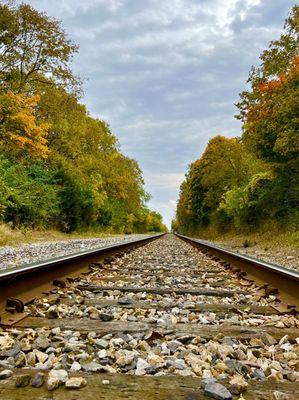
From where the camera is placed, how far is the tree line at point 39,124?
17531 millimetres

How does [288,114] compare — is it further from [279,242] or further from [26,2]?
[26,2]

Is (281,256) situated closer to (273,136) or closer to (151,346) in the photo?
(273,136)

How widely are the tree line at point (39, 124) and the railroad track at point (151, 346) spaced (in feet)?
41.5

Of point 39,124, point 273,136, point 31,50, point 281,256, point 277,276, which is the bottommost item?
point 281,256

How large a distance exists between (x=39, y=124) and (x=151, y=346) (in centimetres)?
2062

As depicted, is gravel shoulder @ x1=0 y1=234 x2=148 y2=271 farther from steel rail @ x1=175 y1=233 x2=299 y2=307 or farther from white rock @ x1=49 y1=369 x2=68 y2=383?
white rock @ x1=49 y1=369 x2=68 y2=383

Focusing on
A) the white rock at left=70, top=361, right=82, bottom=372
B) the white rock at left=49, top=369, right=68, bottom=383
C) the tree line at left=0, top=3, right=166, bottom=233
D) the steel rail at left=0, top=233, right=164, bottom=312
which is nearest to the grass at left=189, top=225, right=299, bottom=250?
the steel rail at left=0, top=233, right=164, bottom=312

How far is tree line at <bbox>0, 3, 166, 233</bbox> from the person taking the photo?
1753cm

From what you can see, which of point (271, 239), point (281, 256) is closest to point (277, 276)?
point (281, 256)

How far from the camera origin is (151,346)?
2365mm

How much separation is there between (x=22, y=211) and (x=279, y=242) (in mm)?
12597

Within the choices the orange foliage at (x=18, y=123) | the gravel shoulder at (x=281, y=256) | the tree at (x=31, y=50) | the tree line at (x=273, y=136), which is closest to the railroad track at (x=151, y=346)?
Result: the gravel shoulder at (x=281, y=256)

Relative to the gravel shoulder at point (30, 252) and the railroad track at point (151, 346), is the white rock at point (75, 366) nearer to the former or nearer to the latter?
the railroad track at point (151, 346)

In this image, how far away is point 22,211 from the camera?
804 inches
